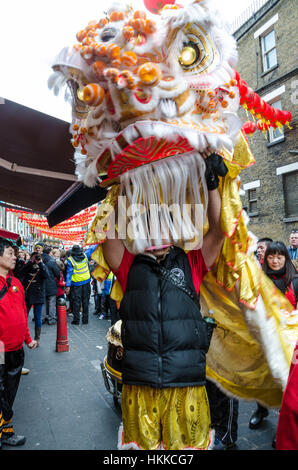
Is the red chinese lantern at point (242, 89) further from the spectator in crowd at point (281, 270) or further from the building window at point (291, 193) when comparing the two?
the building window at point (291, 193)

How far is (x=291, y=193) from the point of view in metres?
12.0

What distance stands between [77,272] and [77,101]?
6.89 m

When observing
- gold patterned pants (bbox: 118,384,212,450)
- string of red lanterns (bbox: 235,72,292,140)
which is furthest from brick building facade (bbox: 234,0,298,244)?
gold patterned pants (bbox: 118,384,212,450)

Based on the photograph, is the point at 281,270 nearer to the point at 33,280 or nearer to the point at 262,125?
the point at 262,125

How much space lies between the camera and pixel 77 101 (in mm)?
1698

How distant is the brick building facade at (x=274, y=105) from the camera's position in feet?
38.9

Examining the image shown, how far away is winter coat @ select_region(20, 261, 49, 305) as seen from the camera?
20.3 feet

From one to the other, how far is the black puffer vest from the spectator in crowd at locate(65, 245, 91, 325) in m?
6.75

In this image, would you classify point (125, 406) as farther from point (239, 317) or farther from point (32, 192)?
point (32, 192)

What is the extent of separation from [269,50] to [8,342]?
13974 mm

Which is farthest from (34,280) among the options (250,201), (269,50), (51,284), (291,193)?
(269,50)

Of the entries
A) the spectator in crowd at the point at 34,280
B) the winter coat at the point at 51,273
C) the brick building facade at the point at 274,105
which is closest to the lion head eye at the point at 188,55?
the spectator in crowd at the point at 34,280

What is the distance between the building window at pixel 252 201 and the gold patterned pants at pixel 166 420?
42.4 feet
